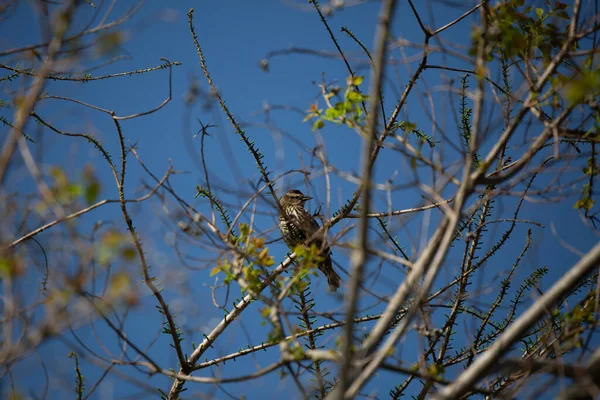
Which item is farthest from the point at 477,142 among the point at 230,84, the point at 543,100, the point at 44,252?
the point at 230,84

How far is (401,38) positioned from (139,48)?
10613 centimetres

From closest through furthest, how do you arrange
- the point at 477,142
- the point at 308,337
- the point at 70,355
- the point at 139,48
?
the point at 477,142, the point at 70,355, the point at 308,337, the point at 139,48

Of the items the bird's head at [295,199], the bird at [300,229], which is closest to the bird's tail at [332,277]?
the bird at [300,229]

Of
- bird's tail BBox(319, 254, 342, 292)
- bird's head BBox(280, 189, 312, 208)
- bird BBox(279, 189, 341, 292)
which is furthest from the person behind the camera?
bird's head BBox(280, 189, 312, 208)

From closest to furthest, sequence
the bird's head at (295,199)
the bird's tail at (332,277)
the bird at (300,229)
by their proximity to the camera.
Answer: the bird at (300,229) → the bird's tail at (332,277) → the bird's head at (295,199)

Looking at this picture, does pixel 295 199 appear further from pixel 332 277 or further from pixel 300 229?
pixel 300 229

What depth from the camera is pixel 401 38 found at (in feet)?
8.79

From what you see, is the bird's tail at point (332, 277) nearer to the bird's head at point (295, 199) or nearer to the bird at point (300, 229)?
the bird at point (300, 229)

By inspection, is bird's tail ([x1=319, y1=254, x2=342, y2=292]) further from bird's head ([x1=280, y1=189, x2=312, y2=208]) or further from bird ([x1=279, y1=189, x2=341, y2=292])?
bird's head ([x1=280, y1=189, x2=312, y2=208])

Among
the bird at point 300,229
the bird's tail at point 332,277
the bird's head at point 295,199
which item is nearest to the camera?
the bird at point 300,229

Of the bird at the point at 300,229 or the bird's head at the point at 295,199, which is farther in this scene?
the bird's head at the point at 295,199

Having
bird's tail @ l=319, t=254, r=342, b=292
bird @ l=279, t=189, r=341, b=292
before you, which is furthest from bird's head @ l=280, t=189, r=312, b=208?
bird's tail @ l=319, t=254, r=342, b=292

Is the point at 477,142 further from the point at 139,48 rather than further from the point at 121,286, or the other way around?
the point at 139,48

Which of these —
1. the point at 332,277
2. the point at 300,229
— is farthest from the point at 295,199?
the point at 300,229
